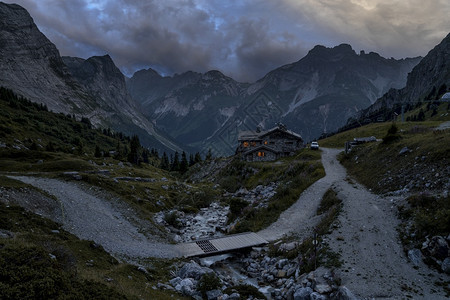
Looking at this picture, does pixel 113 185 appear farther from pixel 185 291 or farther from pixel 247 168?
pixel 247 168

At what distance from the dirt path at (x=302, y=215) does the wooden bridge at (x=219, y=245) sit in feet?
5.65

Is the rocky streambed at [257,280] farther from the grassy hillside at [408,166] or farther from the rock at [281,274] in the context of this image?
the grassy hillside at [408,166]

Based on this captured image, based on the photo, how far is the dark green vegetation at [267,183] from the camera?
115 ft

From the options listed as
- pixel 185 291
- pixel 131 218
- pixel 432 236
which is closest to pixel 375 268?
pixel 432 236

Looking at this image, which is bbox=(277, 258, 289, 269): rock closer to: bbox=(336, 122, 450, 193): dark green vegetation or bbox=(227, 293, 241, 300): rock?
bbox=(227, 293, 241, 300): rock

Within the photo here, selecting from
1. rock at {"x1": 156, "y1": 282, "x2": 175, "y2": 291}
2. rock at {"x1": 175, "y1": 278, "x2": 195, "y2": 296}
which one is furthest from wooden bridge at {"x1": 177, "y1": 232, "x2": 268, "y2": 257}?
rock at {"x1": 156, "y1": 282, "x2": 175, "y2": 291}

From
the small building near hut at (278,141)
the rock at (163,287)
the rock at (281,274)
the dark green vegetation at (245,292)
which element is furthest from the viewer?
the small building near hut at (278,141)

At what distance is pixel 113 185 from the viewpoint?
1604 inches

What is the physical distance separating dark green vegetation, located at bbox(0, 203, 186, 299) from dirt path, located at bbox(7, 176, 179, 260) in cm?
285

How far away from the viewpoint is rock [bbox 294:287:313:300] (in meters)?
16.5

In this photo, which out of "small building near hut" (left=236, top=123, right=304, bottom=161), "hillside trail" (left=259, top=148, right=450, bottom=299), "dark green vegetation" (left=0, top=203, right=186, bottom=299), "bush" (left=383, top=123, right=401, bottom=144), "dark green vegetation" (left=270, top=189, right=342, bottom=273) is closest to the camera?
"dark green vegetation" (left=0, top=203, right=186, bottom=299)

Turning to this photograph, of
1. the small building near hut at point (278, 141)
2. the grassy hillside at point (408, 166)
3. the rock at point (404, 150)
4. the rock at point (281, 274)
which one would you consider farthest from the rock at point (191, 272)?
the small building near hut at point (278, 141)

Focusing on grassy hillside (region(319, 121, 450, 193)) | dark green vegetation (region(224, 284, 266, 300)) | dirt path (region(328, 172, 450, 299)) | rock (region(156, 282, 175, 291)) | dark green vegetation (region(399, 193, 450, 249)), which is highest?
grassy hillside (region(319, 121, 450, 193))

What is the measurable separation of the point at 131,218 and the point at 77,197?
7687 millimetres
